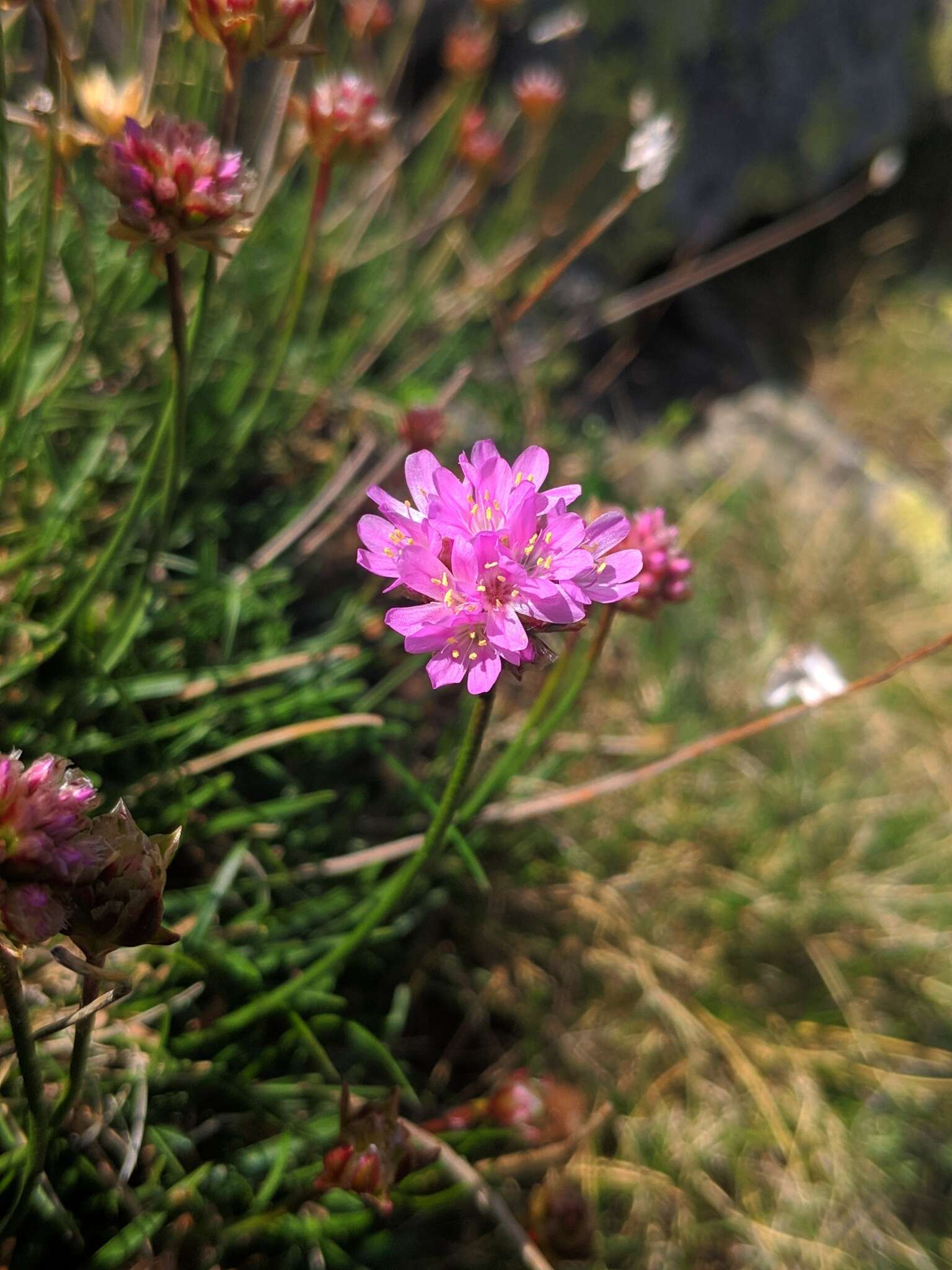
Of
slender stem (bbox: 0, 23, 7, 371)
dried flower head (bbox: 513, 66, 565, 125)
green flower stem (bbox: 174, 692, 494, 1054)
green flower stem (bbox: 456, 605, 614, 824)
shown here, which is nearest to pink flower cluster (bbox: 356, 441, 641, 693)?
green flower stem (bbox: 174, 692, 494, 1054)

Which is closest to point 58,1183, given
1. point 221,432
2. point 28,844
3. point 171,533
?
point 28,844

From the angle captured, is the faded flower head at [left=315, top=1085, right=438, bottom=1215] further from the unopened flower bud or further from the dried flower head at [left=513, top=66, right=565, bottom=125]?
the dried flower head at [left=513, top=66, right=565, bottom=125]

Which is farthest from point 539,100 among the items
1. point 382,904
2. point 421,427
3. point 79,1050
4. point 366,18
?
point 79,1050

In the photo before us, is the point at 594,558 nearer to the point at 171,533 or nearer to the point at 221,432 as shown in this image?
the point at 171,533

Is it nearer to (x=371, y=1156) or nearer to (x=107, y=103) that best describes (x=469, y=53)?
(x=107, y=103)

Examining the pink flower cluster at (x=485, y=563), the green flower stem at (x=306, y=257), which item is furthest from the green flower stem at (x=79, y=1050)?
the green flower stem at (x=306, y=257)

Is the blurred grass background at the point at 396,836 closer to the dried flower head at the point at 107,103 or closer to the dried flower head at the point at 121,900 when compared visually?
the dried flower head at the point at 107,103
